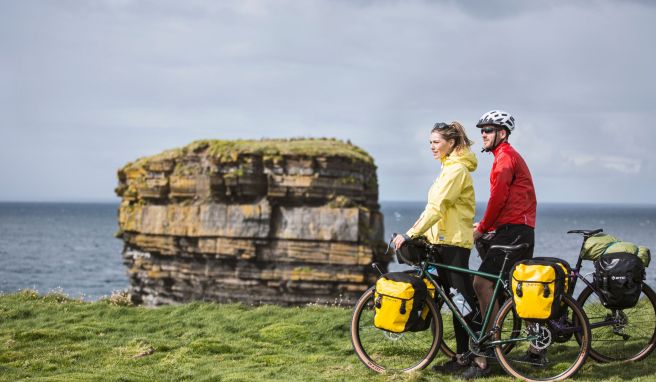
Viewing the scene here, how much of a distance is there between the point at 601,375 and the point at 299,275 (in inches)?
1075

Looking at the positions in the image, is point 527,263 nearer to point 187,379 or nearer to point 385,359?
point 385,359

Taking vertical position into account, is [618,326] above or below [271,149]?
below

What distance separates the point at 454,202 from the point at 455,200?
0.03m

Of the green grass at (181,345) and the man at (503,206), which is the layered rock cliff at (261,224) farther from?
the man at (503,206)

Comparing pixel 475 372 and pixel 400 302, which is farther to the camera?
pixel 475 372

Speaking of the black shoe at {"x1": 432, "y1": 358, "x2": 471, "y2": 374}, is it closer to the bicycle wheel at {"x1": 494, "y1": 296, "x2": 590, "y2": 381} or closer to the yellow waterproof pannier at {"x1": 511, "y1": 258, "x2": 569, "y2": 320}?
the bicycle wheel at {"x1": 494, "y1": 296, "x2": 590, "y2": 381}

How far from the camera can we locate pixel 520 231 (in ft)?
23.5

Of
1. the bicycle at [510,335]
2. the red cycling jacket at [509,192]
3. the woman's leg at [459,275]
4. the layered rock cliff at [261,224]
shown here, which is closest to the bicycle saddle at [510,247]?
the bicycle at [510,335]

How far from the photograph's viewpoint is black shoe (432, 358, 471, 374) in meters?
7.44

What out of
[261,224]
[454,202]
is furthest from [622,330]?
[261,224]

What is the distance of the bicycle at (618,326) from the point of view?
764 cm

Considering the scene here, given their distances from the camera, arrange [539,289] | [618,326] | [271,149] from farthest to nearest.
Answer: [271,149] → [618,326] → [539,289]

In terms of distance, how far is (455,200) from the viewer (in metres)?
7.15

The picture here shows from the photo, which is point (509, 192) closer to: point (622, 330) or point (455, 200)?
point (455, 200)
